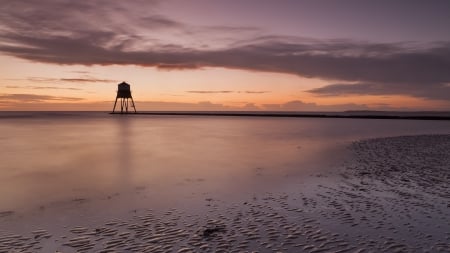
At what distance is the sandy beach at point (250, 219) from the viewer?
27.1 feet

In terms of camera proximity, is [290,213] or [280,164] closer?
[290,213]

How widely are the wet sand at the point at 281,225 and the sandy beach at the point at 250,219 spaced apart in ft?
0.08

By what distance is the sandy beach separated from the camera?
827 cm

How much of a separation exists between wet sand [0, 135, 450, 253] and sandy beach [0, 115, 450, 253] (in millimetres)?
25

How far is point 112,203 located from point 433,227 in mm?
9974

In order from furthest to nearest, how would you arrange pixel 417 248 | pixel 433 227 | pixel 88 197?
pixel 88 197
pixel 433 227
pixel 417 248

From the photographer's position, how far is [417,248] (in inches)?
313

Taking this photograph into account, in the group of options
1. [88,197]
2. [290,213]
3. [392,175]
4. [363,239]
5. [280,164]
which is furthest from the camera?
[280,164]

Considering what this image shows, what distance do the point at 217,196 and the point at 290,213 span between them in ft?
11.1

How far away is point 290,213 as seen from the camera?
10898 millimetres

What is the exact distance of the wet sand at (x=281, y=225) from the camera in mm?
8180

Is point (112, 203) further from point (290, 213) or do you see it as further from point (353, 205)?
point (353, 205)

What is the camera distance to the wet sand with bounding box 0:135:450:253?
8180 mm

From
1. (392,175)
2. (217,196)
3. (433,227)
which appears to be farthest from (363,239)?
(392,175)
